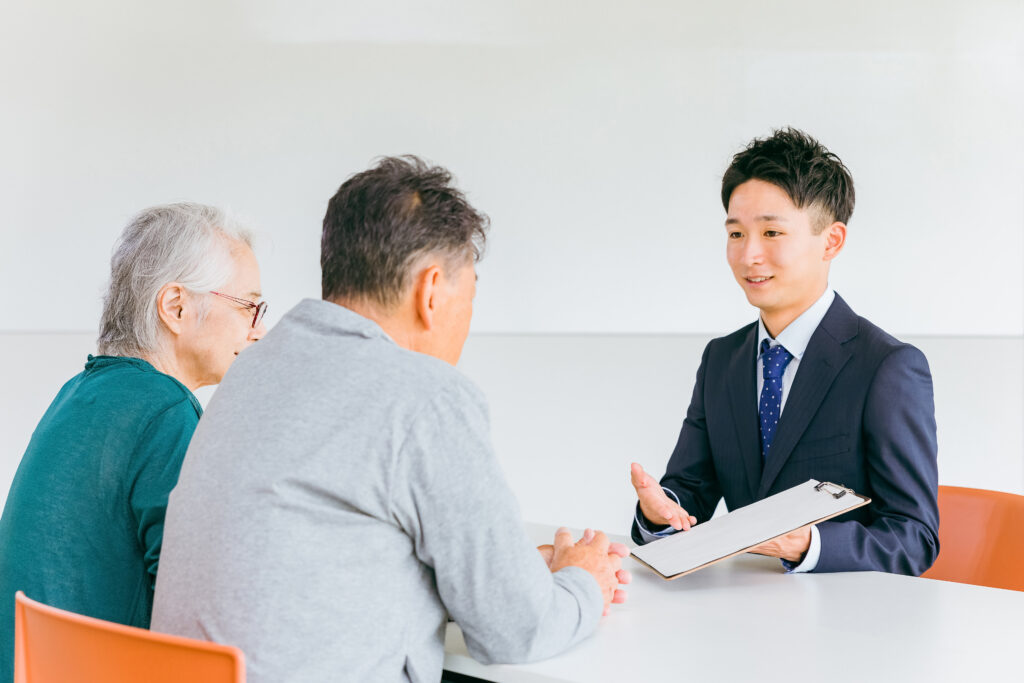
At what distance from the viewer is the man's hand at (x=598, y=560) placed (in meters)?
1.36

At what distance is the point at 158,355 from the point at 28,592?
420mm

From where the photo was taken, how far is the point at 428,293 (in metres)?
1.21

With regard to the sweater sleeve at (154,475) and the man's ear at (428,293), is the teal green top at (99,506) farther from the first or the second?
the man's ear at (428,293)

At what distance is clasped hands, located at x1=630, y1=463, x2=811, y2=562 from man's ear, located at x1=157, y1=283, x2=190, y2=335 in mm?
807

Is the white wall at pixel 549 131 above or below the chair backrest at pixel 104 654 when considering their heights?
above

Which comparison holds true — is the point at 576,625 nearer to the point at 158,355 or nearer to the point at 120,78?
the point at 158,355

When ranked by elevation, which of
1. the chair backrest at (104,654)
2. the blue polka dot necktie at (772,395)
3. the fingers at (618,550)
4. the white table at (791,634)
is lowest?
the chair backrest at (104,654)

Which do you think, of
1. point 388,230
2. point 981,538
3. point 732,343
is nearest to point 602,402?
point 732,343

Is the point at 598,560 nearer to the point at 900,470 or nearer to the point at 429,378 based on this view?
the point at 429,378

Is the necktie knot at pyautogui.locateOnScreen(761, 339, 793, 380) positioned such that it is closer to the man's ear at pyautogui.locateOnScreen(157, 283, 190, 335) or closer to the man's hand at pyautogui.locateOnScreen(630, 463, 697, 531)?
the man's hand at pyautogui.locateOnScreen(630, 463, 697, 531)

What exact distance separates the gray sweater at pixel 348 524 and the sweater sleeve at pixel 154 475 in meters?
0.27

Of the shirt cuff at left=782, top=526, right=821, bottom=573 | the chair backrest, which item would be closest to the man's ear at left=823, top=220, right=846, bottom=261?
the shirt cuff at left=782, top=526, right=821, bottom=573

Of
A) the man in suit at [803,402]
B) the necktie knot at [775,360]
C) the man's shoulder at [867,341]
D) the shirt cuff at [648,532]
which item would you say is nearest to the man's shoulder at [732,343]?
the man in suit at [803,402]

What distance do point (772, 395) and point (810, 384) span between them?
119 mm
